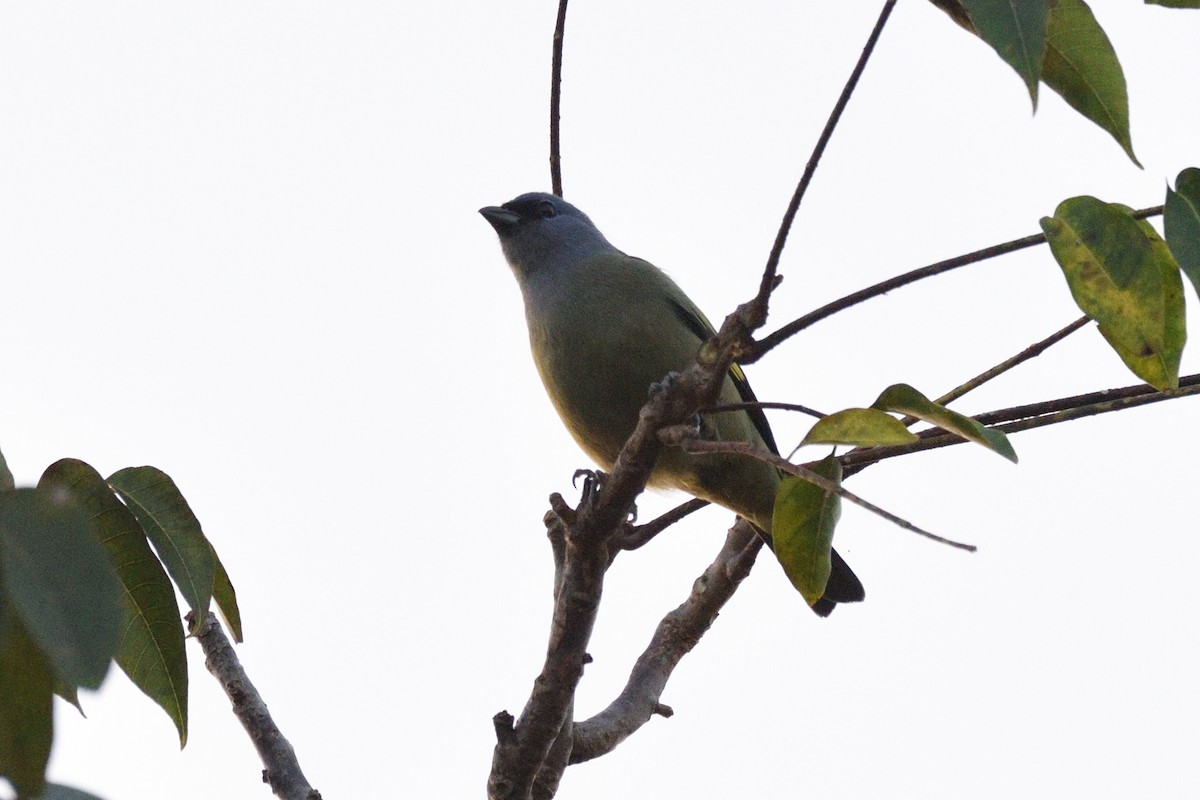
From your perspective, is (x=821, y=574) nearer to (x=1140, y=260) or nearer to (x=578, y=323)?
(x=1140, y=260)

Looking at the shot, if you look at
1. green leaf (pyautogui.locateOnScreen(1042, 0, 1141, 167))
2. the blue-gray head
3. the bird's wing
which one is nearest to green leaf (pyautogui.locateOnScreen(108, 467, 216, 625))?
green leaf (pyautogui.locateOnScreen(1042, 0, 1141, 167))

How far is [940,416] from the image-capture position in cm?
235

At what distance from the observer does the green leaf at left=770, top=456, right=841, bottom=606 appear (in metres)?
2.58

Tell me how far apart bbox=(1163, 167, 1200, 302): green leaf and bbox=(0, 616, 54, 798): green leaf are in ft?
5.61

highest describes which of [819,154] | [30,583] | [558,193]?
[558,193]

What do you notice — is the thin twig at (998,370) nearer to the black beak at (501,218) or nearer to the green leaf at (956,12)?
the green leaf at (956,12)

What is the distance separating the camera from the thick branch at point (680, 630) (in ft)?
13.0

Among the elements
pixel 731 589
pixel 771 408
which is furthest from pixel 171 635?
pixel 731 589

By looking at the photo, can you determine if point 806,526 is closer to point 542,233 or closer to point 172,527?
point 172,527

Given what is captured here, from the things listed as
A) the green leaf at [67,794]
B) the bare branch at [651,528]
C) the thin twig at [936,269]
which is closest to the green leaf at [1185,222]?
the thin twig at [936,269]

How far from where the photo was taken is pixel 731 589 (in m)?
4.32

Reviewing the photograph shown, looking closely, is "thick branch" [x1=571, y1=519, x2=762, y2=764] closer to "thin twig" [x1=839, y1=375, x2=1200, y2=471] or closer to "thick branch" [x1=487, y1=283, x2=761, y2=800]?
"thick branch" [x1=487, y1=283, x2=761, y2=800]

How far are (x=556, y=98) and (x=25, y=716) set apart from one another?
245 cm

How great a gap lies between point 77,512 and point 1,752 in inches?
10.9
